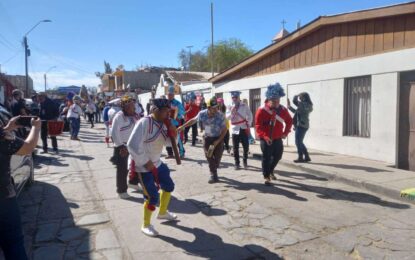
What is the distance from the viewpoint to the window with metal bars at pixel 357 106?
9257 mm

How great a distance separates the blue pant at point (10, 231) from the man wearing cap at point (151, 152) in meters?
1.61

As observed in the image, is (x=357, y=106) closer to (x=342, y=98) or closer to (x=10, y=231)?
(x=342, y=98)

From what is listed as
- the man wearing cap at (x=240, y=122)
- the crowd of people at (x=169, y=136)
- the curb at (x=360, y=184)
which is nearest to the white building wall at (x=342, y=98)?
the crowd of people at (x=169, y=136)

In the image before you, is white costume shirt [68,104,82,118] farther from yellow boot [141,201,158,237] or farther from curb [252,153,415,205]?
yellow boot [141,201,158,237]

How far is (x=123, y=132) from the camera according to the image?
5988 millimetres

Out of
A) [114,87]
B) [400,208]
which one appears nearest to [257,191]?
[400,208]

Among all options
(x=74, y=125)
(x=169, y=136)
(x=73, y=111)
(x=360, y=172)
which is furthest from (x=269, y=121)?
(x=74, y=125)

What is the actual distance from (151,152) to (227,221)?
1.46 m

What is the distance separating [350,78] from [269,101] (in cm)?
398

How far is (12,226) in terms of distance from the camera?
2.83m

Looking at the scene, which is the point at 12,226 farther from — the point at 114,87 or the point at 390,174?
the point at 114,87

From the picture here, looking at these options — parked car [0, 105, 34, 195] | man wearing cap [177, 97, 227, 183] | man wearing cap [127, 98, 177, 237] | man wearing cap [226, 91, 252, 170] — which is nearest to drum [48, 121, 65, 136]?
parked car [0, 105, 34, 195]

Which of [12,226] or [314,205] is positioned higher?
[12,226]

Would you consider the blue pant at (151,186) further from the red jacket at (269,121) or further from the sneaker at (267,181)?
the sneaker at (267,181)
